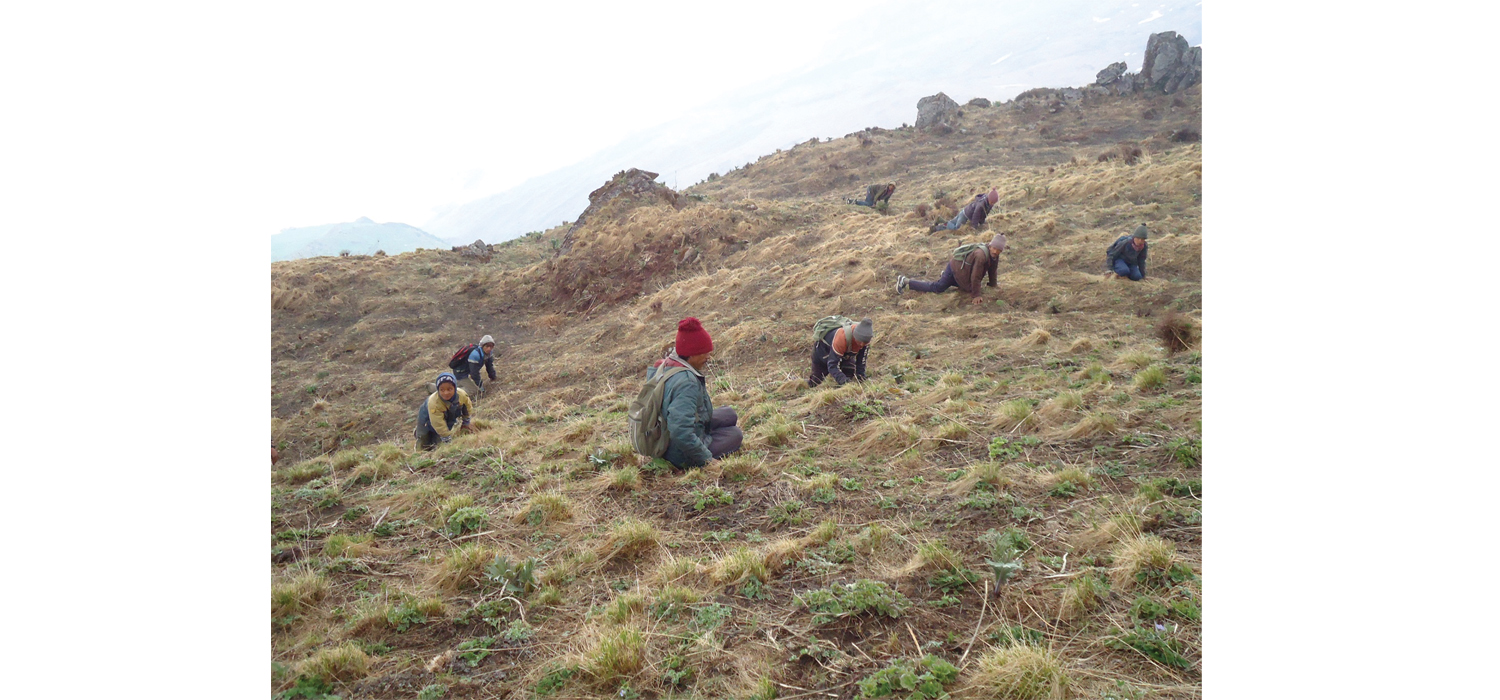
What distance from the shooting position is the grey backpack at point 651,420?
181 inches

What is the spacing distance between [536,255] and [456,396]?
16878 millimetres

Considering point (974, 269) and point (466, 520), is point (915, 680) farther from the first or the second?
point (974, 269)

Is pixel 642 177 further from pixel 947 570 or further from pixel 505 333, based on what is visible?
pixel 947 570

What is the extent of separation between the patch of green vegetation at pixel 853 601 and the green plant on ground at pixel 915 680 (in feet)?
1.18

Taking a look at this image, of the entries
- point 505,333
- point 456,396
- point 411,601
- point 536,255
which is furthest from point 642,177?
point 411,601

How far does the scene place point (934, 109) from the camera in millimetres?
39062

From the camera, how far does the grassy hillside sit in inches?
92.7

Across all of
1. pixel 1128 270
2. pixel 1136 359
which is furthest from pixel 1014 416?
pixel 1128 270

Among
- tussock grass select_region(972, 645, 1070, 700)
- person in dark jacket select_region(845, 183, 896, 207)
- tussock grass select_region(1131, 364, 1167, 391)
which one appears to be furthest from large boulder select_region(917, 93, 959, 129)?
tussock grass select_region(972, 645, 1070, 700)

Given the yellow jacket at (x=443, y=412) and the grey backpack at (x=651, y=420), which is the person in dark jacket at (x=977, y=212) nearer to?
the yellow jacket at (x=443, y=412)

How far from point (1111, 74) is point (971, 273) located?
1526 inches

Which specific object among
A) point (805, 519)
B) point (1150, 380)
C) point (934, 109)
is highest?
point (934, 109)

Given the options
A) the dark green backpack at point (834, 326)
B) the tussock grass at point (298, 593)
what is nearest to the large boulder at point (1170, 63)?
→ the dark green backpack at point (834, 326)

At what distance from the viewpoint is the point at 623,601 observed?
9.18 feet
